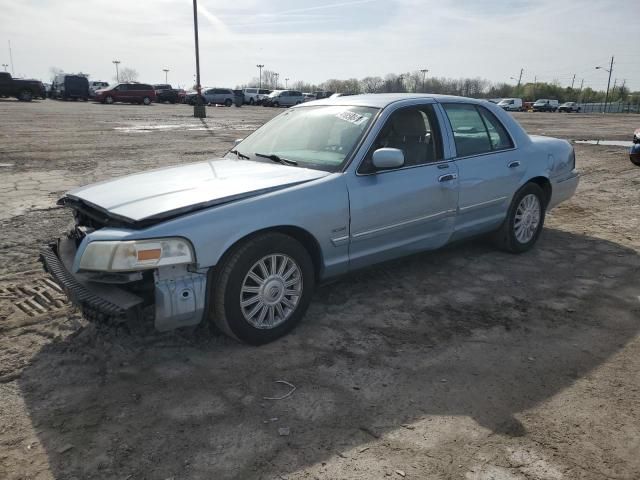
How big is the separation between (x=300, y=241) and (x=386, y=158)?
0.85 m

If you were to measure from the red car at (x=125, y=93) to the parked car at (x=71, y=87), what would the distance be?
13.6ft

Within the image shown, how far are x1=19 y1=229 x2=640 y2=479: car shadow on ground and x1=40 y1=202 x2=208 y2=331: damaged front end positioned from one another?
0.37 meters

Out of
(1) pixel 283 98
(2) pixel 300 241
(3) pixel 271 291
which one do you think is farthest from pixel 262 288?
(1) pixel 283 98

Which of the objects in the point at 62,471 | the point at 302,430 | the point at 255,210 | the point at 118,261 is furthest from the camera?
the point at 255,210

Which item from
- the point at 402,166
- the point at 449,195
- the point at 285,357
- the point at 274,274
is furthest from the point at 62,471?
the point at 449,195

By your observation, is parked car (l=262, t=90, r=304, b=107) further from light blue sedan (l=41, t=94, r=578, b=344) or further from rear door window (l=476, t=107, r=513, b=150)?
light blue sedan (l=41, t=94, r=578, b=344)

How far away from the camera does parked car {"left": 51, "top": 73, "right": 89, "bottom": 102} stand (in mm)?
42719

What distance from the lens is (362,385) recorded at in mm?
2922

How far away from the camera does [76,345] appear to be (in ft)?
10.8

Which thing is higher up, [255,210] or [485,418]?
[255,210]

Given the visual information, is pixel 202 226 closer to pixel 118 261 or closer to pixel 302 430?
pixel 118 261

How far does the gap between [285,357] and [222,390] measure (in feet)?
1.63

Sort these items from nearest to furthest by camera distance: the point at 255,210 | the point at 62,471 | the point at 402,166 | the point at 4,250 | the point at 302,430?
the point at 62,471 < the point at 302,430 < the point at 255,210 < the point at 402,166 < the point at 4,250

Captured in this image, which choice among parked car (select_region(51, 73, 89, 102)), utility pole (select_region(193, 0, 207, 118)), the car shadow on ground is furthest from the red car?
the car shadow on ground
